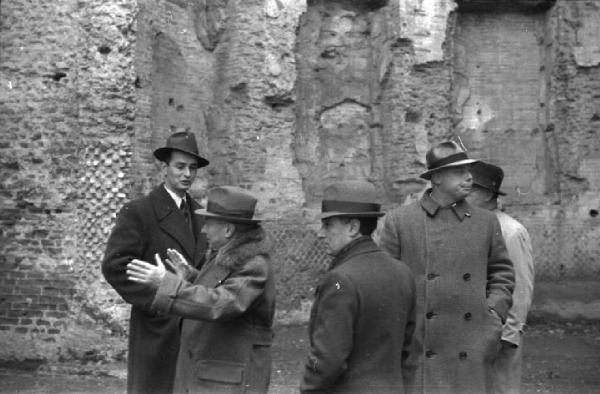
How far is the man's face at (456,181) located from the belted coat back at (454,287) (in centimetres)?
7

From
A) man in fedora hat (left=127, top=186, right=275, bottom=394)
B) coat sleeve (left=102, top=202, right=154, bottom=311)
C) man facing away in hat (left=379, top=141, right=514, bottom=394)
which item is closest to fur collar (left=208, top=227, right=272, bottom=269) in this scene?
man in fedora hat (left=127, top=186, right=275, bottom=394)

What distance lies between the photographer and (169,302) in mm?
3828

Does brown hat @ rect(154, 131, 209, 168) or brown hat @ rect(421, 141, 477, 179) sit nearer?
brown hat @ rect(421, 141, 477, 179)

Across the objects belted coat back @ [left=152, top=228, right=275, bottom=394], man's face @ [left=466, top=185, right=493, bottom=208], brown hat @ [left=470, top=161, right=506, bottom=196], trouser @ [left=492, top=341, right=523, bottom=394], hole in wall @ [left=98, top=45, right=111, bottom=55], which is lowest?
trouser @ [left=492, top=341, right=523, bottom=394]

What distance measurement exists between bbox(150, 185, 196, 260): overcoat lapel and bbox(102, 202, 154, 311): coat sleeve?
141 mm

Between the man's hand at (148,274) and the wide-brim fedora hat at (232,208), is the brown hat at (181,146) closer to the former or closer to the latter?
the wide-brim fedora hat at (232,208)

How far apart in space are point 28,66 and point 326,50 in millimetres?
5454

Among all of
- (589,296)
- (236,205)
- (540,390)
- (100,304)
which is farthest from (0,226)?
(589,296)

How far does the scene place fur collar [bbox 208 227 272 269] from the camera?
4023 millimetres

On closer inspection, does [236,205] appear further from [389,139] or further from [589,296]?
[589,296]

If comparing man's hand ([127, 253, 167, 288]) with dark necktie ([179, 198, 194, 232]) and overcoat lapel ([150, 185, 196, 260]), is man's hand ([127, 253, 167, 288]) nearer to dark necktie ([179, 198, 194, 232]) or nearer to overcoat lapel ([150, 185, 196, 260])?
overcoat lapel ([150, 185, 196, 260])

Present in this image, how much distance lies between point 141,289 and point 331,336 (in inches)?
70.9

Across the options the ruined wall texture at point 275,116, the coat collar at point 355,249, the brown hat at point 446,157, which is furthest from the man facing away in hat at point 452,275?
the ruined wall texture at point 275,116

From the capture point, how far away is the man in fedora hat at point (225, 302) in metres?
3.83
